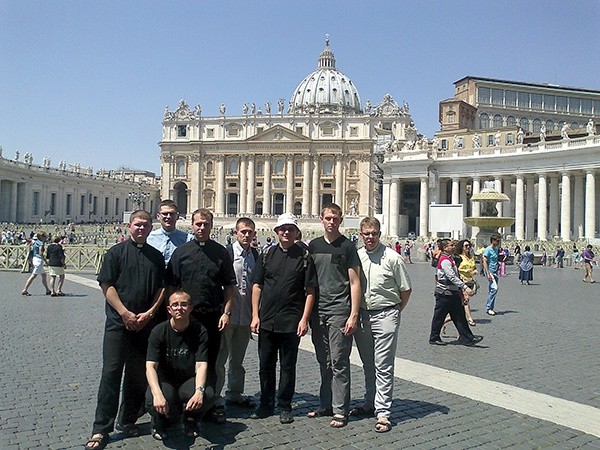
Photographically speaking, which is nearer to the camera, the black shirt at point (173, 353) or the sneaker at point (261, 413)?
the black shirt at point (173, 353)

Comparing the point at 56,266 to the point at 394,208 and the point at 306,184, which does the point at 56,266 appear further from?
the point at 306,184

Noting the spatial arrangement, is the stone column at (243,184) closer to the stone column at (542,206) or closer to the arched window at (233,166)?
the arched window at (233,166)

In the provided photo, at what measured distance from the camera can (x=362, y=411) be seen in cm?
532

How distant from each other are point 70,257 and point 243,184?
61.2 m

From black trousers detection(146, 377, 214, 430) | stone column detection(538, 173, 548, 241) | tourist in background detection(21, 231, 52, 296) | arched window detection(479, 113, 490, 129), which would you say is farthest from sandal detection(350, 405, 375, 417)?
arched window detection(479, 113, 490, 129)

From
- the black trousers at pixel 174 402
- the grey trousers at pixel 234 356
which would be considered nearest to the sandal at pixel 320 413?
the grey trousers at pixel 234 356

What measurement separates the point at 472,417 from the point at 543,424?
599 millimetres

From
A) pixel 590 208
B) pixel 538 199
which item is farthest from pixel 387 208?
pixel 590 208

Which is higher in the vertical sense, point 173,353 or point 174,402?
point 173,353

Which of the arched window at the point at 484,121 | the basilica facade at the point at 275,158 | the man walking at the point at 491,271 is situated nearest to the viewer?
the man walking at the point at 491,271

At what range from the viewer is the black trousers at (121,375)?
4551 mm

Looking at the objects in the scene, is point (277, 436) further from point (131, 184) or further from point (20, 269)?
point (131, 184)

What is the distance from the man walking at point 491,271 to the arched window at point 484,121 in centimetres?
5771

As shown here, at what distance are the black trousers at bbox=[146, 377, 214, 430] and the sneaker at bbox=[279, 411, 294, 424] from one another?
0.75m
